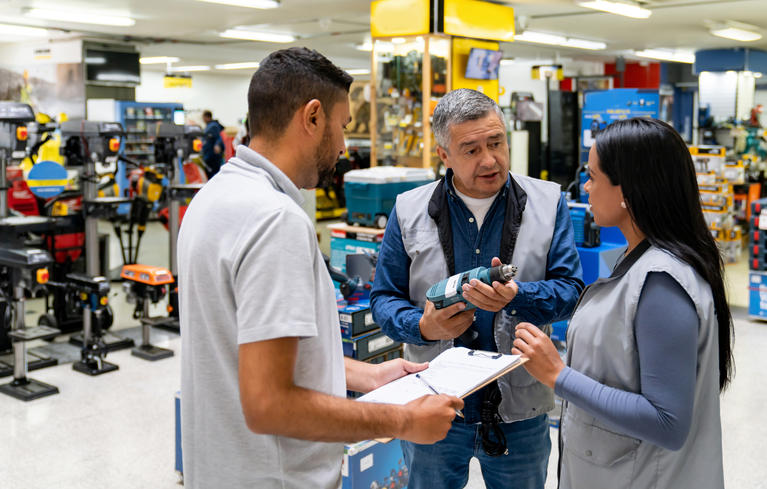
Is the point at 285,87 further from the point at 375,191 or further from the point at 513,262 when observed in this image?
the point at 375,191

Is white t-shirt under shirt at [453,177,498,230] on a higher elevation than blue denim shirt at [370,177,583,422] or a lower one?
higher

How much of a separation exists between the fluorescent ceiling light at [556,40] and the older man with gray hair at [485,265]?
11.1m

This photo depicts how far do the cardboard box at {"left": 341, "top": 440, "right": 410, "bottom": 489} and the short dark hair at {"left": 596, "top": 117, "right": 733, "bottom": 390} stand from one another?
5.87 feet

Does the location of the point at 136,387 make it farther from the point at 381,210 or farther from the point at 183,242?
the point at 183,242

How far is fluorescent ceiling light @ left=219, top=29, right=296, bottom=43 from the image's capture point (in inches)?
486

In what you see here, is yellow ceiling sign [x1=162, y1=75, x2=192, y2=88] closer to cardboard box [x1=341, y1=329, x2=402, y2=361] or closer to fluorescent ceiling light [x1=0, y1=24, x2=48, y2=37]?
fluorescent ceiling light [x1=0, y1=24, x2=48, y2=37]

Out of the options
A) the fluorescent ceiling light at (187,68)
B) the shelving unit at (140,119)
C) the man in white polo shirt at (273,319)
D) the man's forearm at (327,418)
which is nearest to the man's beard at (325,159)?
the man in white polo shirt at (273,319)

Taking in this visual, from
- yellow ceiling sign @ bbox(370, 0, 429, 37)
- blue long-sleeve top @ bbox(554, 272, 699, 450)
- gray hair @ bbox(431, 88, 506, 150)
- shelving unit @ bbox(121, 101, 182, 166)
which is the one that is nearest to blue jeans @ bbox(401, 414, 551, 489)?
blue long-sleeve top @ bbox(554, 272, 699, 450)

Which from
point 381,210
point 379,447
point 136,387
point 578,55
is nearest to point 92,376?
point 136,387

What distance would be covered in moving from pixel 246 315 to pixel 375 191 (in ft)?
14.9

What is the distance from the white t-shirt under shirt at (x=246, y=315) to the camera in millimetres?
1244

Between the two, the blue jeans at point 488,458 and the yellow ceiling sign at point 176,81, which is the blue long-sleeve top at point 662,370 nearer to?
the blue jeans at point 488,458

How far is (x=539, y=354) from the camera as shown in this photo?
1725 millimetres

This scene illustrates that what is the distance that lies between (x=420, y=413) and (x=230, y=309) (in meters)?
0.41
